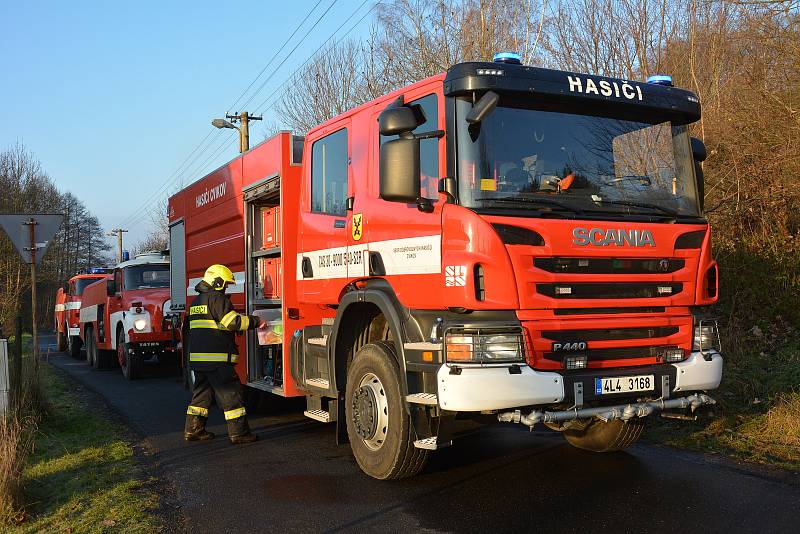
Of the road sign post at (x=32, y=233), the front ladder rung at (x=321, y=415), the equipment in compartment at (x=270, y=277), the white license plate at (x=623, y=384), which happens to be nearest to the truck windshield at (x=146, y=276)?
the road sign post at (x=32, y=233)

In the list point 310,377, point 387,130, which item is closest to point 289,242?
point 310,377

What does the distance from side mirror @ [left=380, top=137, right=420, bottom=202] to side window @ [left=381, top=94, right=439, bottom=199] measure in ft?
0.28

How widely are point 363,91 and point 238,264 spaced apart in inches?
460

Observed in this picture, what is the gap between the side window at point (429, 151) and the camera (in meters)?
5.15

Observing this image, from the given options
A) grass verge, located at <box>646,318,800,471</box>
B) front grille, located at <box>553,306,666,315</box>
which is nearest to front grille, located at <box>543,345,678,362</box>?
front grille, located at <box>553,306,666,315</box>

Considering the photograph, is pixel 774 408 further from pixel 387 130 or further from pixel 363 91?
pixel 363 91

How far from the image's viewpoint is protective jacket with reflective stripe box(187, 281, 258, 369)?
7.51 metres

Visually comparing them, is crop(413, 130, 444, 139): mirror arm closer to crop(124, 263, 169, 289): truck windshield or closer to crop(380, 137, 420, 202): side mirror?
crop(380, 137, 420, 202): side mirror

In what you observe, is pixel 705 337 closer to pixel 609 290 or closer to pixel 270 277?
pixel 609 290

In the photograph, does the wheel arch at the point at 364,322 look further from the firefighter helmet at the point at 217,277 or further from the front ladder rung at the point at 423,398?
the firefighter helmet at the point at 217,277

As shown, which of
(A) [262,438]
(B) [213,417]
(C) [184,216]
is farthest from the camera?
(C) [184,216]

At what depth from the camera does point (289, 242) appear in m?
7.31

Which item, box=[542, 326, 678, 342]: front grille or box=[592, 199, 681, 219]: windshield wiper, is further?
box=[592, 199, 681, 219]: windshield wiper

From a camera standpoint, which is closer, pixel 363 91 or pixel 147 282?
pixel 147 282
